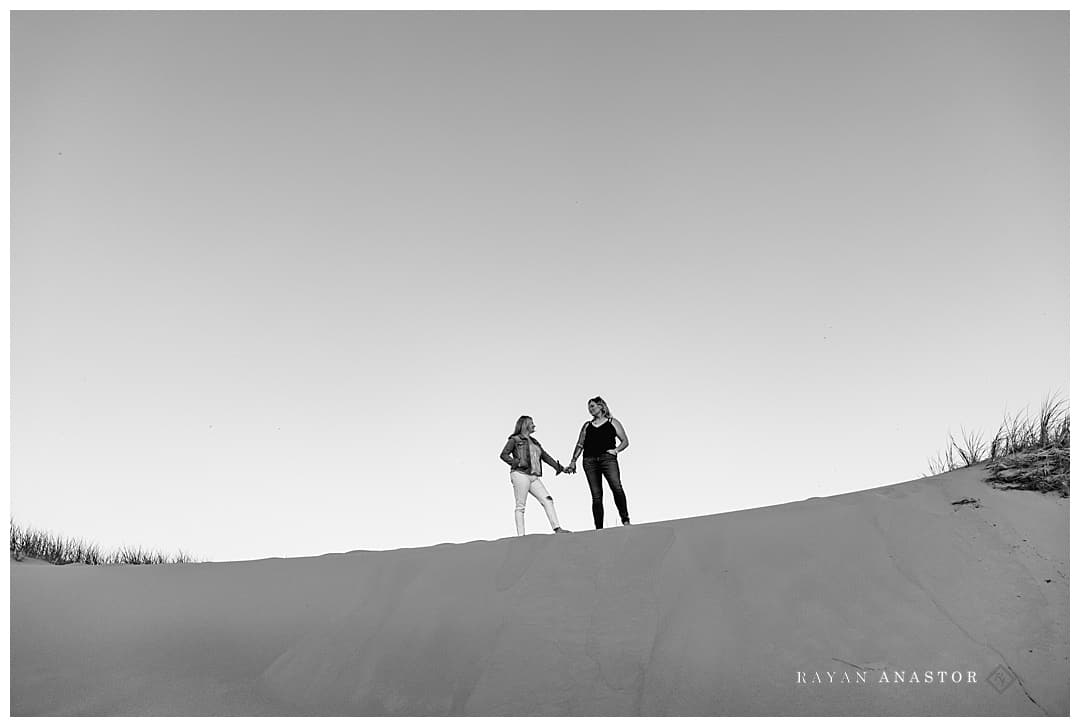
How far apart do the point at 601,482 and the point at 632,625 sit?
1.83 metres

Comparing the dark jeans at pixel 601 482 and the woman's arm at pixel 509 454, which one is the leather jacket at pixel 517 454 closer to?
the woman's arm at pixel 509 454

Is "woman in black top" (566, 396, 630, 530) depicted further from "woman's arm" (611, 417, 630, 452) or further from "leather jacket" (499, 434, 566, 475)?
"leather jacket" (499, 434, 566, 475)

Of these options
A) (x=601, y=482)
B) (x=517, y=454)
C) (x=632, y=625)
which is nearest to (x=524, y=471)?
(x=517, y=454)

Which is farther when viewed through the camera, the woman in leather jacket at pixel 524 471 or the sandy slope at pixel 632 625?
the woman in leather jacket at pixel 524 471

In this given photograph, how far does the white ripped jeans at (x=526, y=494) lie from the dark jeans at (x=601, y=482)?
33 cm

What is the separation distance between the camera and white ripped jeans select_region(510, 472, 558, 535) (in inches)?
268

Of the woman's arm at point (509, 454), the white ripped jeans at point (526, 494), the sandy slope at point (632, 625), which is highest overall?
the woman's arm at point (509, 454)

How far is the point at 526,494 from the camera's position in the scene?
686cm

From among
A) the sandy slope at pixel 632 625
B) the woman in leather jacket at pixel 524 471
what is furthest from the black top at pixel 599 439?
the sandy slope at pixel 632 625

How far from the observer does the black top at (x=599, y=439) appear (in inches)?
263

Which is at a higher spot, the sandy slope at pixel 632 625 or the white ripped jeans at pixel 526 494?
the white ripped jeans at pixel 526 494

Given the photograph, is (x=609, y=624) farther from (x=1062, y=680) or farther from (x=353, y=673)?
(x=1062, y=680)

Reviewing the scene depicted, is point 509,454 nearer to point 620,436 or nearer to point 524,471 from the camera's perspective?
point 524,471


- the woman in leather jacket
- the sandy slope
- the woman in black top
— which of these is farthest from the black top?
the sandy slope
